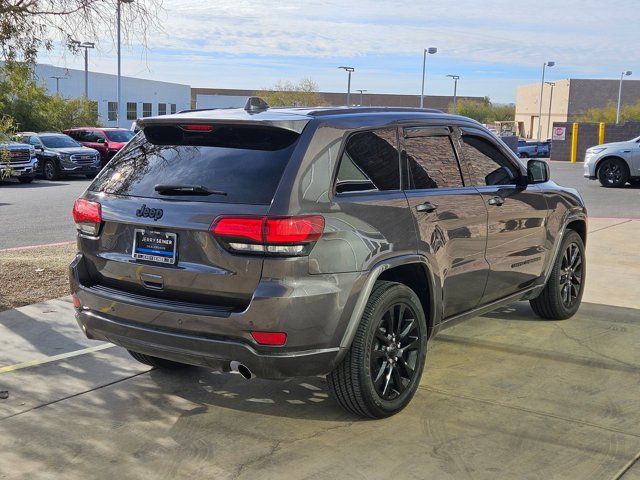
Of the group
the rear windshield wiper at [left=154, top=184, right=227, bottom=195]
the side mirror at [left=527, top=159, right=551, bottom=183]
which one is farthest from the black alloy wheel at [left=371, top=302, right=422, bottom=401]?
the side mirror at [left=527, top=159, right=551, bottom=183]

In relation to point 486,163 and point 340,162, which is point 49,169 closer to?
point 486,163

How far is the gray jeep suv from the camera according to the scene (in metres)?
4.04

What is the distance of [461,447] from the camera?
4.23 m

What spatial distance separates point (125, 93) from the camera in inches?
2862

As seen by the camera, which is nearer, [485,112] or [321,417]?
[321,417]

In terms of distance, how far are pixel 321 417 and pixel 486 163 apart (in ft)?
7.56

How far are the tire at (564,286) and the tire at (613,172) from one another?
15641 mm

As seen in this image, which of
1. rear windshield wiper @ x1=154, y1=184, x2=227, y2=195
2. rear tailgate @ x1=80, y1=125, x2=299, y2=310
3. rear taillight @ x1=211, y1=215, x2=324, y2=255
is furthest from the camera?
rear windshield wiper @ x1=154, y1=184, x2=227, y2=195

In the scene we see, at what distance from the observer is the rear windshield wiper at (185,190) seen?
420cm

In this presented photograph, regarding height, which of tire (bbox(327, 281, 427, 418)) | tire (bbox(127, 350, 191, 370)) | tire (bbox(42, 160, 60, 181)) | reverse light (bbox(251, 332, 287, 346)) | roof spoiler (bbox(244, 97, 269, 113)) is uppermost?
roof spoiler (bbox(244, 97, 269, 113))

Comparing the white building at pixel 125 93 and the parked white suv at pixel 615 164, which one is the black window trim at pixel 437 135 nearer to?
the parked white suv at pixel 615 164

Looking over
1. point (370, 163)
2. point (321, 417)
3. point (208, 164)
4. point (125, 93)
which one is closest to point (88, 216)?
point (208, 164)

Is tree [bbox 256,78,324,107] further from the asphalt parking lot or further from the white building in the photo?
the asphalt parking lot

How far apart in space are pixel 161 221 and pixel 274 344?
35.9 inches
